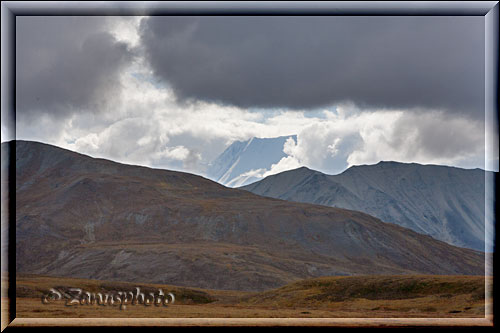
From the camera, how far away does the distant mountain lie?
90.2 metres

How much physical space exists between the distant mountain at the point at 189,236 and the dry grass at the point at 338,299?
3040cm

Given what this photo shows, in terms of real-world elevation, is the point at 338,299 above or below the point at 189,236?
above

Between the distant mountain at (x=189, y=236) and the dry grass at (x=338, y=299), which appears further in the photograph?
the distant mountain at (x=189, y=236)

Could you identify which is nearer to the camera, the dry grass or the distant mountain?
the dry grass

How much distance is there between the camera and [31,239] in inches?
4188

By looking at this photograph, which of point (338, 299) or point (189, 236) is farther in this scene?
point (189, 236)

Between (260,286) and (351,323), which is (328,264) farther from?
(351,323)

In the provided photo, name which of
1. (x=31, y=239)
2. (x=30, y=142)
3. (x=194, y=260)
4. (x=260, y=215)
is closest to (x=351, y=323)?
(x=194, y=260)

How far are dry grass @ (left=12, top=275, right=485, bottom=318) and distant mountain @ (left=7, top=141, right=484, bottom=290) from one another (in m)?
30.4

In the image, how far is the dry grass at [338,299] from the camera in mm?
34281

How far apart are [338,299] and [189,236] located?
234 feet

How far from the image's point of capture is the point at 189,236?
114 metres

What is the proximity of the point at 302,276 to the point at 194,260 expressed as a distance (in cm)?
1753
